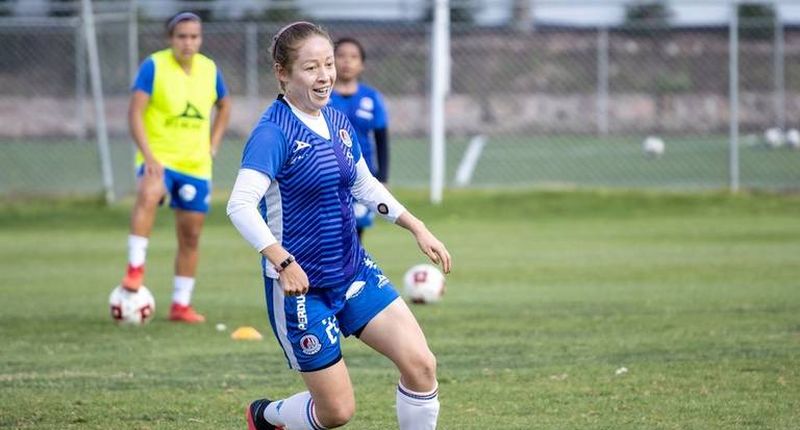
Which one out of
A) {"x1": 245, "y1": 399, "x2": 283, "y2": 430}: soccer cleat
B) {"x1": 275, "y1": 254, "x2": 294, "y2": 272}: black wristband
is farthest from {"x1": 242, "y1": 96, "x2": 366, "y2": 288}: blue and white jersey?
{"x1": 245, "y1": 399, "x2": 283, "y2": 430}: soccer cleat

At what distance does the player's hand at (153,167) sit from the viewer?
10.6m

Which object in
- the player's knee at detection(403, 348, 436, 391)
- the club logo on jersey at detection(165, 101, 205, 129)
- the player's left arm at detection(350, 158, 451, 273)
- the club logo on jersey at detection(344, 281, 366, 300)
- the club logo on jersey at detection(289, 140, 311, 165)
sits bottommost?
the player's knee at detection(403, 348, 436, 391)

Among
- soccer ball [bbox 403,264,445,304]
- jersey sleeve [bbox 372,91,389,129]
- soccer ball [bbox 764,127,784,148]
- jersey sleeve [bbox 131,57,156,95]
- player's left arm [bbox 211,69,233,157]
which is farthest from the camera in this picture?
soccer ball [bbox 764,127,784,148]

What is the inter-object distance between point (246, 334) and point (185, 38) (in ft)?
7.81

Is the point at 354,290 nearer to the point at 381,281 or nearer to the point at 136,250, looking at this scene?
the point at 381,281

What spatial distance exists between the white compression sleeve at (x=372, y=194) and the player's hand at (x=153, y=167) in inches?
193

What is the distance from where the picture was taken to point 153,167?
1060 cm

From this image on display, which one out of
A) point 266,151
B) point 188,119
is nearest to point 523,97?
point 188,119

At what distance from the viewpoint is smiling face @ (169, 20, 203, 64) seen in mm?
10680

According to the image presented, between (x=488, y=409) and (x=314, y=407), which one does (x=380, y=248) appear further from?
(x=314, y=407)

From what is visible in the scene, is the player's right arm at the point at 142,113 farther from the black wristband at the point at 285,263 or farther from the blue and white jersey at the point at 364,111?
the black wristband at the point at 285,263

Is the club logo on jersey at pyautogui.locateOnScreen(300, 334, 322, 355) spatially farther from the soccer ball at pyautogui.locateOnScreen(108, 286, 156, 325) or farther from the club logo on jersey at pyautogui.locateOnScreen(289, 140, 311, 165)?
the soccer ball at pyautogui.locateOnScreen(108, 286, 156, 325)

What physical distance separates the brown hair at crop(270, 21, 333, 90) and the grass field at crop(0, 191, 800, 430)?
6.61ft

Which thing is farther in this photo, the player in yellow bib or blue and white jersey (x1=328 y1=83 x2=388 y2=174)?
blue and white jersey (x1=328 y1=83 x2=388 y2=174)
